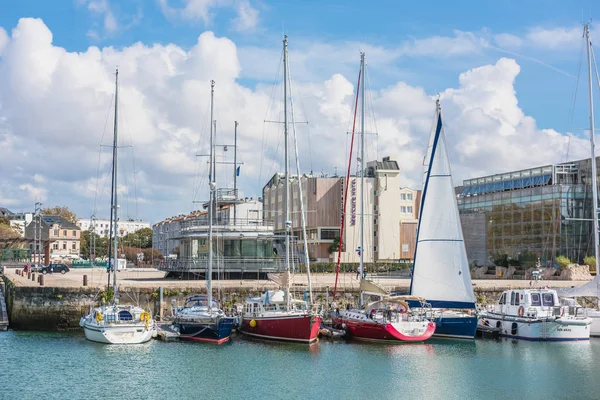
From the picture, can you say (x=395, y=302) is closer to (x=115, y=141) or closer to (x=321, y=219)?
(x=115, y=141)

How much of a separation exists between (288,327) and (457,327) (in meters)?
10.3

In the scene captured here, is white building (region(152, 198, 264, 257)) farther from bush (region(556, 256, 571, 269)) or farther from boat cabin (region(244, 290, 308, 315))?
boat cabin (region(244, 290, 308, 315))

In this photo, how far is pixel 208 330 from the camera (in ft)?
137

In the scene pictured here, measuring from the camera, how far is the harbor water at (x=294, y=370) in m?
31.0

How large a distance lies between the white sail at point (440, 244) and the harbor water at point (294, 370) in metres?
3.11

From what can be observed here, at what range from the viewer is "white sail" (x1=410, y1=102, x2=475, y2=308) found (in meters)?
44.8

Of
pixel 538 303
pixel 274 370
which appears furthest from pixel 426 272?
pixel 274 370

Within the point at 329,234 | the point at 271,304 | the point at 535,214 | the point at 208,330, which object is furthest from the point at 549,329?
the point at 329,234

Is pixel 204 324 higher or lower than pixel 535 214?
lower

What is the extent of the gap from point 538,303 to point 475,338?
4.36 metres

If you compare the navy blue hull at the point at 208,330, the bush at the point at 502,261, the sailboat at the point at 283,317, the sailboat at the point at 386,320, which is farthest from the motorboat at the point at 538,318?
the bush at the point at 502,261

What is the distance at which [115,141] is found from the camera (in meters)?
48.4

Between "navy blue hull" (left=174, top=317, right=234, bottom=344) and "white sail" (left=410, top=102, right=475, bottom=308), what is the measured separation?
38.7 ft

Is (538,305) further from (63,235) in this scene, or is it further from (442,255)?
(63,235)
